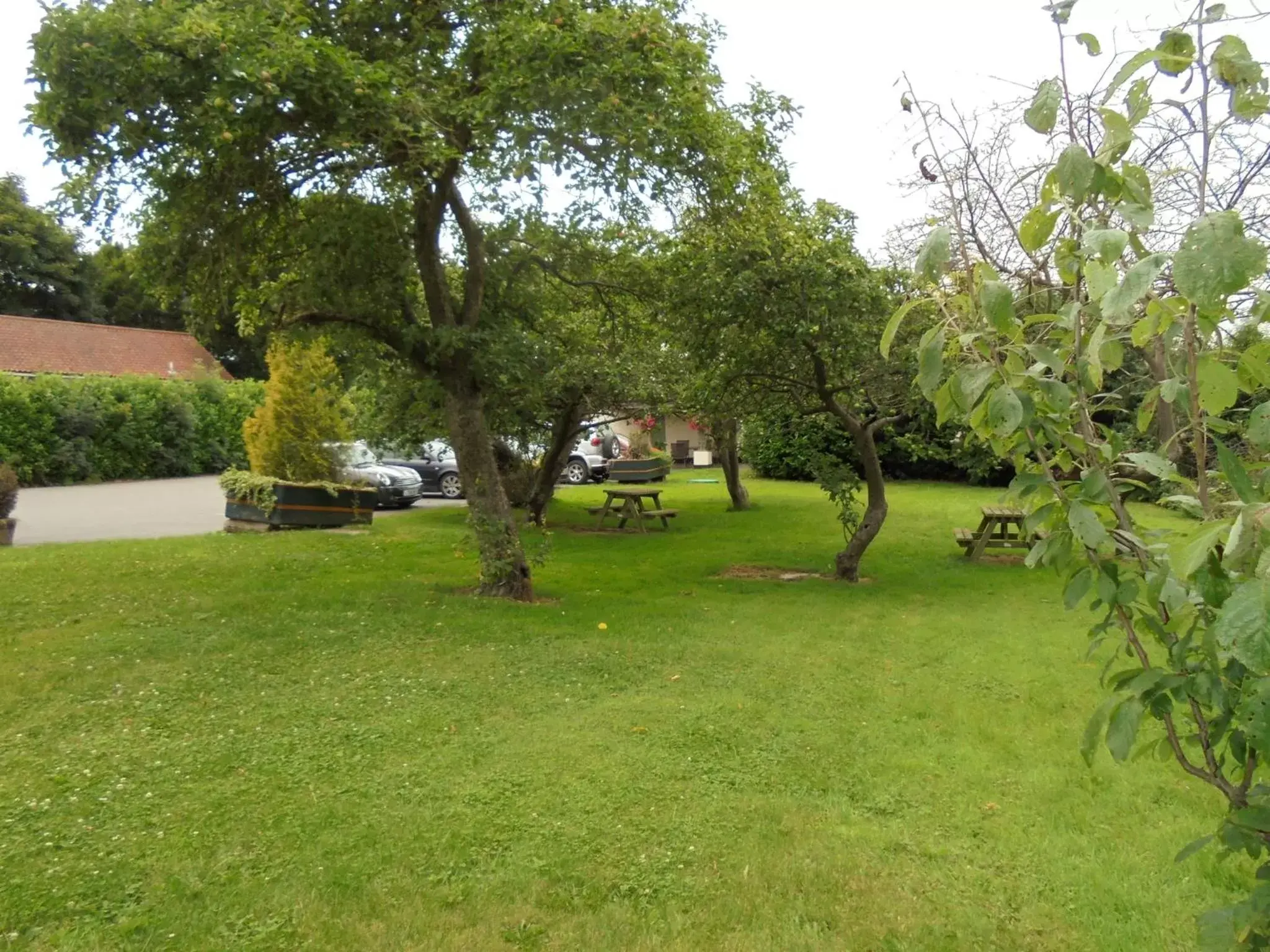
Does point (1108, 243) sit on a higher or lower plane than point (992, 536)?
higher

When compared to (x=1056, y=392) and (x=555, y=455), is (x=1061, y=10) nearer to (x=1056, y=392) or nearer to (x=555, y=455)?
(x=1056, y=392)

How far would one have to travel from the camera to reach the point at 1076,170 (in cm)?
163

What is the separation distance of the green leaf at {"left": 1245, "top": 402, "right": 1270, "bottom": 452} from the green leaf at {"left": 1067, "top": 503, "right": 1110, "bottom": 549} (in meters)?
0.30

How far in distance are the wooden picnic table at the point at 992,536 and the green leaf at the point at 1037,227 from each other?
11.2 m

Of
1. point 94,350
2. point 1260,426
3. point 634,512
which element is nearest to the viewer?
point 1260,426

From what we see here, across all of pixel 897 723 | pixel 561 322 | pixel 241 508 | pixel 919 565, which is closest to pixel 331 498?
pixel 241 508

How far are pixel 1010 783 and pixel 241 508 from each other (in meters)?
13.1

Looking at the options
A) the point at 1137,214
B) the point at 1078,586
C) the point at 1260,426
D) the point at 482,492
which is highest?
the point at 1137,214

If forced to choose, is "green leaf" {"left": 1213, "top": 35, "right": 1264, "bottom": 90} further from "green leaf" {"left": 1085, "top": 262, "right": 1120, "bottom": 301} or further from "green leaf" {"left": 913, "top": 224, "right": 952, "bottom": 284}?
"green leaf" {"left": 913, "top": 224, "right": 952, "bottom": 284}

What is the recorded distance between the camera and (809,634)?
809 cm

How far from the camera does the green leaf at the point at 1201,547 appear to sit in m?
1.42

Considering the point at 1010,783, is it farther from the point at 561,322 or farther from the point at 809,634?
the point at 561,322

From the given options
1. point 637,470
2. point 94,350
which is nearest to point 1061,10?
point 637,470

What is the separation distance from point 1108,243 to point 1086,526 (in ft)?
1.77
